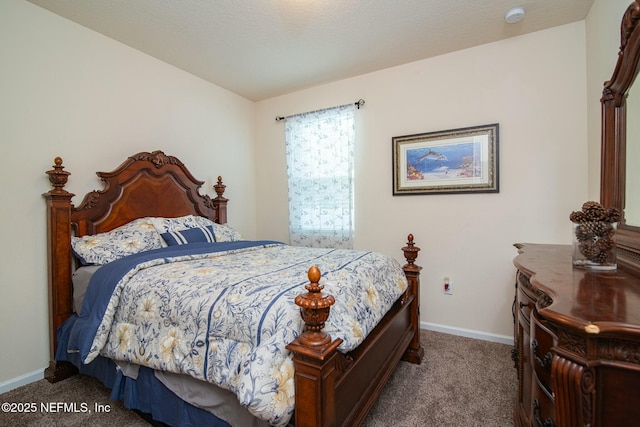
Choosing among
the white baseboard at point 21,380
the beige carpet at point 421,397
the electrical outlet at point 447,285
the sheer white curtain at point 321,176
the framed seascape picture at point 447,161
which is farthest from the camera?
the sheer white curtain at point 321,176

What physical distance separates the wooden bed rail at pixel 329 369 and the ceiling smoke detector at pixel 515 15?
2.30 meters

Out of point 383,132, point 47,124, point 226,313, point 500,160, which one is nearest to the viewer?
point 226,313

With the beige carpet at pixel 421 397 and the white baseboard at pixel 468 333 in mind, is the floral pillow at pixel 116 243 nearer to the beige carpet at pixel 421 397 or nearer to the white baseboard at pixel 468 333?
the beige carpet at pixel 421 397

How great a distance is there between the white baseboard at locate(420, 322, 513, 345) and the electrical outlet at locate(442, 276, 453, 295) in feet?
1.08

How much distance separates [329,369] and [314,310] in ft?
0.74

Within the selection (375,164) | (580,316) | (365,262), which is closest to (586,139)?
(375,164)

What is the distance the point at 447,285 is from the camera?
2816 mm

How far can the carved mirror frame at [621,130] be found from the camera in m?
1.26

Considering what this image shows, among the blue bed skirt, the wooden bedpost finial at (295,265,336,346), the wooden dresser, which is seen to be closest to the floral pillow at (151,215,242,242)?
the blue bed skirt

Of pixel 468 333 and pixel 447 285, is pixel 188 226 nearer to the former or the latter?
pixel 447 285

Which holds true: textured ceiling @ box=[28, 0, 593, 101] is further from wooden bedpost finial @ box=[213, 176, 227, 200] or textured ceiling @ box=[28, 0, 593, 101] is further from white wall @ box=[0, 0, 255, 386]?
wooden bedpost finial @ box=[213, 176, 227, 200]

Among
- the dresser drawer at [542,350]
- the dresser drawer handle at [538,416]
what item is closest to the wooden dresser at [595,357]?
the dresser drawer at [542,350]

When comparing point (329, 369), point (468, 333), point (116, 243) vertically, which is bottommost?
point (468, 333)

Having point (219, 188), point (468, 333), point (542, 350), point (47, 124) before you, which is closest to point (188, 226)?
point (219, 188)
